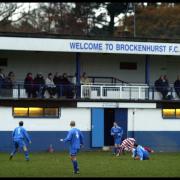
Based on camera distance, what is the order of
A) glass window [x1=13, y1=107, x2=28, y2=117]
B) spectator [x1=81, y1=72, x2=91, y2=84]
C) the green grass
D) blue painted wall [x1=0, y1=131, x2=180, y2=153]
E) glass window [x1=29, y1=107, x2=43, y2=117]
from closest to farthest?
1. the green grass
2. blue painted wall [x1=0, y1=131, x2=180, y2=153]
3. glass window [x1=13, y1=107, x2=28, y2=117]
4. glass window [x1=29, y1=107, x2=43, y2=117]
5. spectator [x1=81, y1=72, x2=91, y2=84]

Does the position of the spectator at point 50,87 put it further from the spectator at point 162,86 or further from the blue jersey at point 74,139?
the blue jersey at point 74,139

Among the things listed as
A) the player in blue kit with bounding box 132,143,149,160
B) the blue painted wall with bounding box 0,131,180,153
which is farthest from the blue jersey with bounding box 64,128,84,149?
the blue painted wall with bounding box 0,131,180,153

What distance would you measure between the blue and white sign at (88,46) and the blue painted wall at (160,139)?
17.4ft

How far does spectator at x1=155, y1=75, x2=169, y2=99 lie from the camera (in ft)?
120

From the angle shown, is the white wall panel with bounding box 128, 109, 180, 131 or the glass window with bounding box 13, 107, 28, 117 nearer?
the glass window with bounding box 13, 107, 28, 117

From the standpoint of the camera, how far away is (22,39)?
33.9m

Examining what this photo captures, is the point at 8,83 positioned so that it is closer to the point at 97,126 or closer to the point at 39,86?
the point at 39,86

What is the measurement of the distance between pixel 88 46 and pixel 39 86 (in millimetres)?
4274

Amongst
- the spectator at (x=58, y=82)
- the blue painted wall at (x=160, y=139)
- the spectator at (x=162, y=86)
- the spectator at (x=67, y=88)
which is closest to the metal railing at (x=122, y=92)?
the spectator at (x=162, y=86)

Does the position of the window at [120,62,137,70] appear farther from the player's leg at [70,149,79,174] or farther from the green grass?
the player's leg at [70,149,79,174]

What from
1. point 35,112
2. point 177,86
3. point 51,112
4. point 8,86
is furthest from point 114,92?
point 8,86

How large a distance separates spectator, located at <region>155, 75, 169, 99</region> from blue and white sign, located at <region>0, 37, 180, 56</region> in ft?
5.87

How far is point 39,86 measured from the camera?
33719 mm

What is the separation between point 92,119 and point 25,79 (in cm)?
480
